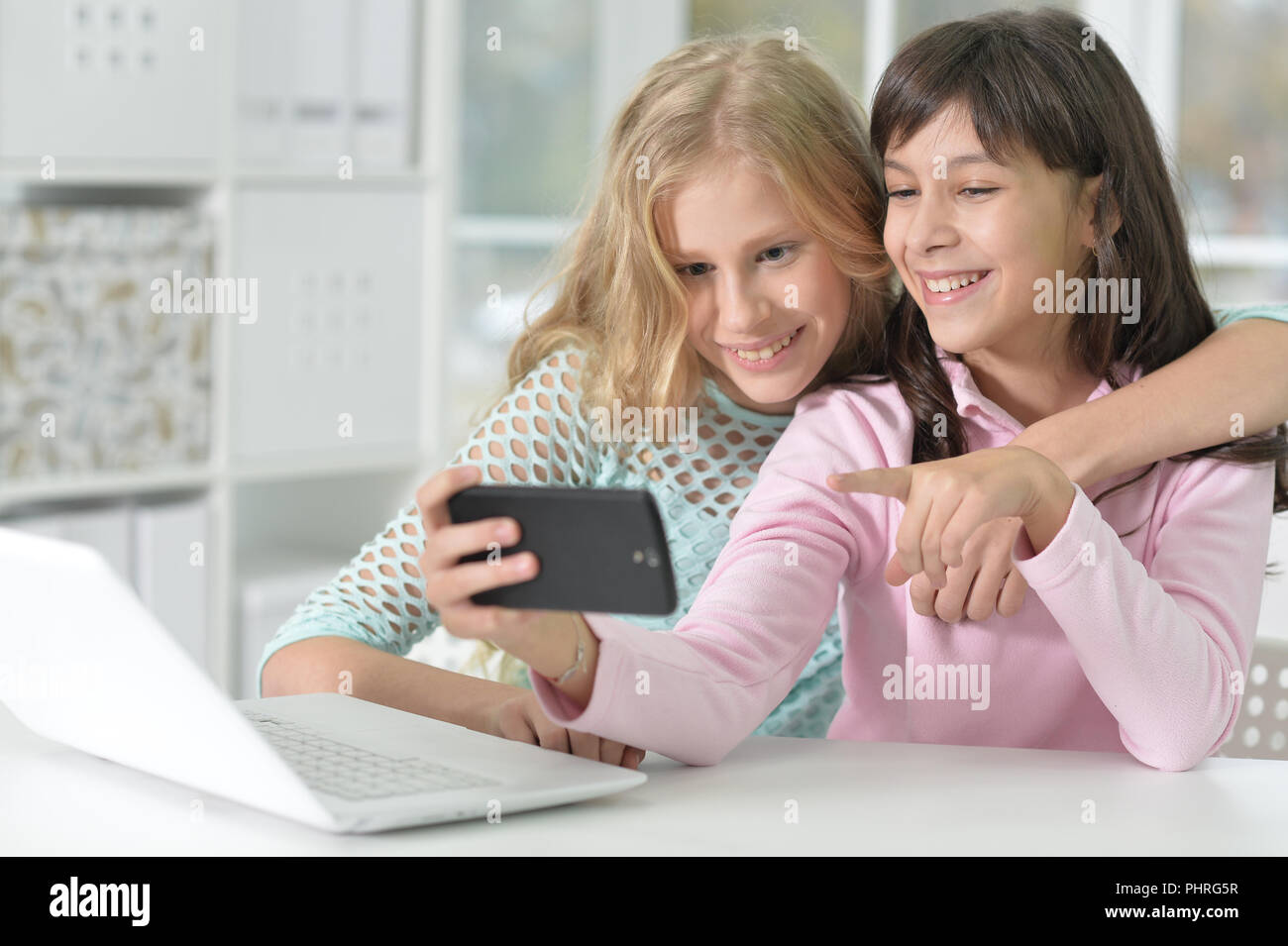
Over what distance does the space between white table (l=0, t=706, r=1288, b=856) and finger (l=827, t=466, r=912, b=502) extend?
177 millimetres

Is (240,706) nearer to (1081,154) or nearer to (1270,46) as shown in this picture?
(1081,154)

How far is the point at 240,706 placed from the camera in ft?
3.27

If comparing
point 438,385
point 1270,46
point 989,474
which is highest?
point 1270,46

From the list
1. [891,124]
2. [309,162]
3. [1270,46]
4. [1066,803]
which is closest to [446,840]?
[1066,803]

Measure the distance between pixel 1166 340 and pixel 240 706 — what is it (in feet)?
2.52

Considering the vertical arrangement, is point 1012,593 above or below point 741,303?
below

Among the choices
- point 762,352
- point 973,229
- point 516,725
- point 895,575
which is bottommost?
point 516,725

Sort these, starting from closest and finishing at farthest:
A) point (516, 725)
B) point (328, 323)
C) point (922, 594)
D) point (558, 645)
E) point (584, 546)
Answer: point (584, 546) < point (558, 645) < point (516, 725) < point (922, 594) < point (328, 323)

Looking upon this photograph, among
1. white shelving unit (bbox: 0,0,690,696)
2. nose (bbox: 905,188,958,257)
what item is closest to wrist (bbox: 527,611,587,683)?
nose (bbox: 905,188,958,257)

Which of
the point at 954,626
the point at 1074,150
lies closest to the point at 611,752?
the point at 954,626

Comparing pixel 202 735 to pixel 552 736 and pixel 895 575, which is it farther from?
pixel 895 575

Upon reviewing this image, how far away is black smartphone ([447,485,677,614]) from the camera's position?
0.71 metres

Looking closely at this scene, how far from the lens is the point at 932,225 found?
1090mm

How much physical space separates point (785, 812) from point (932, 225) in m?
0.48
